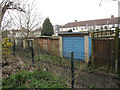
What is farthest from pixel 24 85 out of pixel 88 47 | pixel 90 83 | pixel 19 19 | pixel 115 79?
pixel 19 19

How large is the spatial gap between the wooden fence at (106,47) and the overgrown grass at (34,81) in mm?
2136

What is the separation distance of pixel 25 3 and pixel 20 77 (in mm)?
8001

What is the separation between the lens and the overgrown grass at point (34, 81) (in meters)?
3.34

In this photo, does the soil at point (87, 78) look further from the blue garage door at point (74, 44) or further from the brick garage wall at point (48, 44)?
the brick garage wall at point (48, 44)

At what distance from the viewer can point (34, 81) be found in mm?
3654

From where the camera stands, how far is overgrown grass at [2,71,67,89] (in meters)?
3.34

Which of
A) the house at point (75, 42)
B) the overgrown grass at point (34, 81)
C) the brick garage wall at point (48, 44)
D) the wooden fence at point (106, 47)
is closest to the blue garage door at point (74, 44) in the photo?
the house at point (75, 42)

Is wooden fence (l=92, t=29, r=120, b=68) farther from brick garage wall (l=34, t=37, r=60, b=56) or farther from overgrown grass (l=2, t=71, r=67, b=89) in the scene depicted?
brick garage wall (l=34, t=37, r=60, b=56)

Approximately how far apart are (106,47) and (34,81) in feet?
13.2

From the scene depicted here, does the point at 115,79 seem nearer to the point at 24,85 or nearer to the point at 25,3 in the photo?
the point at 24,85

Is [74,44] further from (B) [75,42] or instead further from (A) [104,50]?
(A) [104,50]

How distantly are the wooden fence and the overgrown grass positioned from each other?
214cm

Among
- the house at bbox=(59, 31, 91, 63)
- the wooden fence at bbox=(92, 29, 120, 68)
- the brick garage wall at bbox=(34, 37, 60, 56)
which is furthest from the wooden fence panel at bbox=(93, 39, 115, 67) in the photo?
the brick garage wall at bbox=(34, 37, 60, 56)

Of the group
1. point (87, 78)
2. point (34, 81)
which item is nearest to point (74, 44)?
point (87, 78)
